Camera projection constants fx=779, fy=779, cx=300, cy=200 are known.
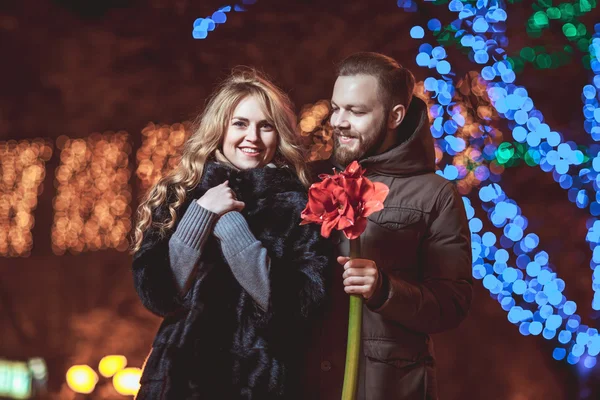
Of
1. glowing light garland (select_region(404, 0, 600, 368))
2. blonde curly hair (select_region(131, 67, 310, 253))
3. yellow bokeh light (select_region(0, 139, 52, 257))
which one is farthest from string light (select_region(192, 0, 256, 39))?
blonde curly hair (select_region(131, 67, 310, 253))

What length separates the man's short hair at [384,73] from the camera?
195cm

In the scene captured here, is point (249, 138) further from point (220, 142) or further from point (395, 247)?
point (395, 247)

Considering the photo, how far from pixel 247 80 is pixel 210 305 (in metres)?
0.64

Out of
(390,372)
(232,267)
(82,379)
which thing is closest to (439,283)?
(390,372)

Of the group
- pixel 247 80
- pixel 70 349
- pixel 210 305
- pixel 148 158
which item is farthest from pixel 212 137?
pixel 70 349

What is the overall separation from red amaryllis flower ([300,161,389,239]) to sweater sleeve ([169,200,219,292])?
377mm

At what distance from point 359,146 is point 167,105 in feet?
9.97

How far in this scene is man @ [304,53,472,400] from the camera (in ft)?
5.98

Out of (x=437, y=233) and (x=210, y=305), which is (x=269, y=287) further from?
(x=437, y=233)

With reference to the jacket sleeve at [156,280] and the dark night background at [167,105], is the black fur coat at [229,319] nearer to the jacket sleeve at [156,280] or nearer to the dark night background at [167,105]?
the jacket sleeve at [156,280]

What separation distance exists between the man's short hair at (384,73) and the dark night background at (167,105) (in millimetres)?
2117

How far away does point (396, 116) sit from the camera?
1.98 metres

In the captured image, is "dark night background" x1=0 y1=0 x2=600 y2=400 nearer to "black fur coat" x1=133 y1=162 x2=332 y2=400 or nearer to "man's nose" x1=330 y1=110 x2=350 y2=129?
"man's nose" x1=330 y1=110 x2=350 y2=129

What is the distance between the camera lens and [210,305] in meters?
1.84
